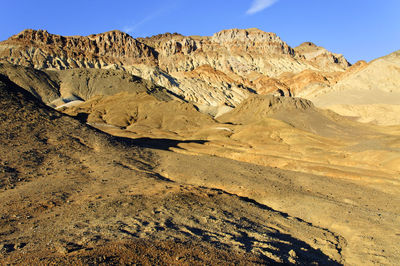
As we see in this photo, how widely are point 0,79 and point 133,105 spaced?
50884 mm

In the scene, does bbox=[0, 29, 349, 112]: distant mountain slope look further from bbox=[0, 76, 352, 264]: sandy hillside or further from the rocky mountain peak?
bbox=[0, 76, 352, 264]: sandy hillside

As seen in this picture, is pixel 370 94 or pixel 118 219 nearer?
pixel 118 219

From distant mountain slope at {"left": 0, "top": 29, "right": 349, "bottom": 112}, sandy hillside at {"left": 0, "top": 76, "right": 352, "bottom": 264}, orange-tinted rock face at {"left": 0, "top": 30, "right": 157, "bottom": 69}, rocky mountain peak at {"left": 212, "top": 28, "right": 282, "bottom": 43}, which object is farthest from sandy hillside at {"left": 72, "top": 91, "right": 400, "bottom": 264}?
rocky mountain peak at {"left": 212, "top": 28, "right": 282, "bottom": 43}

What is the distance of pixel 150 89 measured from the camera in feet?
327

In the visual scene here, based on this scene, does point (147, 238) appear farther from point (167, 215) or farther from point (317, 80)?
point (317, 80)

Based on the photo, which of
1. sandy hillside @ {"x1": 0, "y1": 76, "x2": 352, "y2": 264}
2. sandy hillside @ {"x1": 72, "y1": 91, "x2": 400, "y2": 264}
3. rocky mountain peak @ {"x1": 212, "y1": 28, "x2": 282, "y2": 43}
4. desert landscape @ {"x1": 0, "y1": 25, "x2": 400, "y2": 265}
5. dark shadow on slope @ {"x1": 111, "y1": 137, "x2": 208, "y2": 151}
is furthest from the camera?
rocky mountain peak @ {"x1": 212, "y1": 28, "x2": 282, "y2": 43}

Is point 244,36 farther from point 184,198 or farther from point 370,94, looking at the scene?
point 184,198

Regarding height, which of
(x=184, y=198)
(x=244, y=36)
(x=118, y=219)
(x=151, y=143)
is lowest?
(x=118, y=219)

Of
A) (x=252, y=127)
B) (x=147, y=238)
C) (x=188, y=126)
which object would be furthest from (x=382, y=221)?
(x=188, y=126)

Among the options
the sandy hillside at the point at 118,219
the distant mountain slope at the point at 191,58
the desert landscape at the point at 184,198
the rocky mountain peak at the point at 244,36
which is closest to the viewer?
the sandy hillside at the point at 118,219

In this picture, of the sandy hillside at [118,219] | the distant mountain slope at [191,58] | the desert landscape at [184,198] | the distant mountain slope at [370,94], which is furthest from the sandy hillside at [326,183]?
the distant mountain slope at [191,58]

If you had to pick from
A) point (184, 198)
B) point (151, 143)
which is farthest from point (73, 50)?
point (184, 198)

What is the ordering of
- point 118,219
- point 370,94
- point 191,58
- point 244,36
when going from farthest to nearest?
point 244,36 → point 191,58 → point 370,94 → point 118,219

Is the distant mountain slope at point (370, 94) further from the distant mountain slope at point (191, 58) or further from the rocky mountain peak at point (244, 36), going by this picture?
the rocky mountain peak at point (244, 36)
